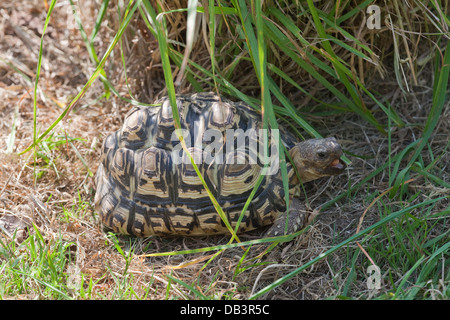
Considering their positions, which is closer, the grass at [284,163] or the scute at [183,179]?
the grass at [284,163]

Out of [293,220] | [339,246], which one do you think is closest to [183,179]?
[293,220]

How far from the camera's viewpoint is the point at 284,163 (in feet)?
6.91

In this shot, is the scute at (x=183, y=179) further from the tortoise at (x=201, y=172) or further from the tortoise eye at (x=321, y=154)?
the tortoise eye at (x=321, y=154)

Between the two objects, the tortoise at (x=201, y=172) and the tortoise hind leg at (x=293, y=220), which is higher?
the tortoise at (x=201, y=172)

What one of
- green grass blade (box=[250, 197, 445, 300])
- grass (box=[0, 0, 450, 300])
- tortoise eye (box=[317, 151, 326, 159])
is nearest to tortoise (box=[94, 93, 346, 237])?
tortoise eye (box=[317, 151, 326, 159])

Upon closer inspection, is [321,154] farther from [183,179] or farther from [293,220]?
[183,179]

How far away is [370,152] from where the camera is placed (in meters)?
2.79

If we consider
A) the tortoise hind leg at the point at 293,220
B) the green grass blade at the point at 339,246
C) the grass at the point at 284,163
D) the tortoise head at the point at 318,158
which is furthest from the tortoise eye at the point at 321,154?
the green grass blade at the point at 339,246

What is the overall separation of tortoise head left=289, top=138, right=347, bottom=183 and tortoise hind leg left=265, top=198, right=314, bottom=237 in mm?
174

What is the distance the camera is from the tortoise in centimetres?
247

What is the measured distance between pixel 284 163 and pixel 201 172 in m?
0.52

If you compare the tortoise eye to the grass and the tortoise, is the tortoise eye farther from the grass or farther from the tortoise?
the grass

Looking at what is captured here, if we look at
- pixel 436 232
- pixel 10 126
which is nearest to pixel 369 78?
pixel 436 232

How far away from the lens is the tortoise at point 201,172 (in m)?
2.47
